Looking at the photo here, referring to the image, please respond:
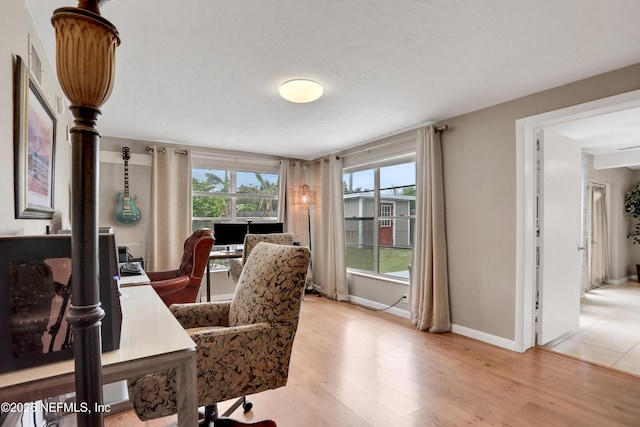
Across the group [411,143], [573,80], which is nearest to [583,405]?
[573,80]

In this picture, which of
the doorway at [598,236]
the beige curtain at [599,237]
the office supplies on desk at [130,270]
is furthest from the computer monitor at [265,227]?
the beige curtain at [599,237]

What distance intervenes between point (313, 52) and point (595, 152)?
542 cm

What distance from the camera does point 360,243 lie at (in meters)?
4.91

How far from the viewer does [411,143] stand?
3875 millimetres

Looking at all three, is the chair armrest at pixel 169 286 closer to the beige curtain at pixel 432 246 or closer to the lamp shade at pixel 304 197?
the beige curtain at pixel 432 246

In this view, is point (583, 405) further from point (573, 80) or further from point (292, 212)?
point (292, 212)

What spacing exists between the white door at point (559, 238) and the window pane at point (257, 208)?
3.73 meters

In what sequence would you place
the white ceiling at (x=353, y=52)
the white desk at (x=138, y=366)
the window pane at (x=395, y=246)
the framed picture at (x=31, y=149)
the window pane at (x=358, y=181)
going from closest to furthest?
the white desk at (x=138, y=366)
the framed picture at (x=31, y=149)
the white ceiling at (x=353, y=52)
the window pane at (x=395, y=246)
the window pane at (x=358, y=181)

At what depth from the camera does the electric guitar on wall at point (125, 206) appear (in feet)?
13.2

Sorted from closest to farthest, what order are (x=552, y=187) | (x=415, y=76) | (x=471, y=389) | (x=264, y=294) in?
(x=264, y=294) < (x=471, y=389) < (x=415, y=76) < (x=552, y=187)

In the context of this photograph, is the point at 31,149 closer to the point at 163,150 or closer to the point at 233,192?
the point at 163,150

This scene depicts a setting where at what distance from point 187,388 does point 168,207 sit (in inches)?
147

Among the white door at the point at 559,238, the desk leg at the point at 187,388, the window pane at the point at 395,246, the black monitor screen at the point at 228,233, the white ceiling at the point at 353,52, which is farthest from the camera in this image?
the black monitor screen at the point at 228,233

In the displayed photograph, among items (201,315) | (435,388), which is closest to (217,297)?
(201,315)
